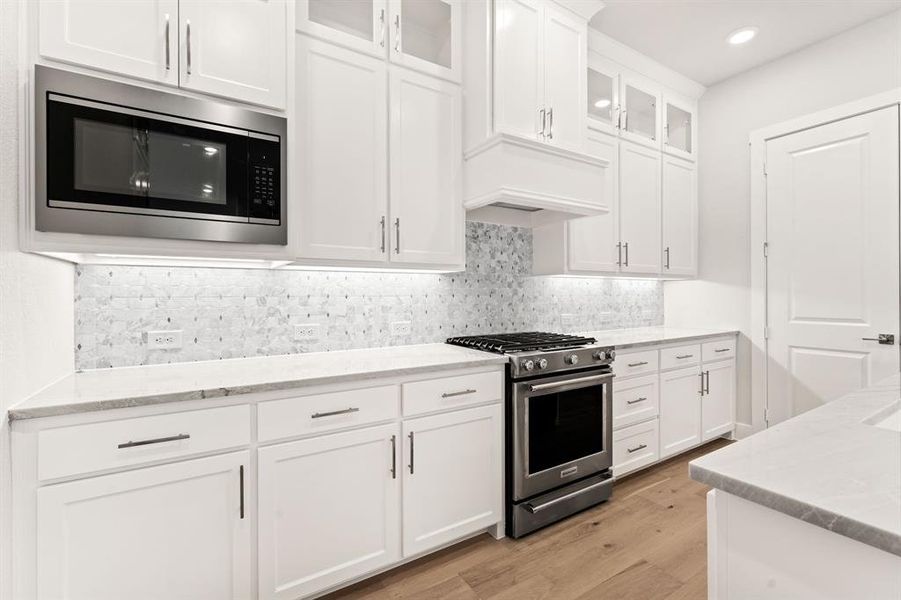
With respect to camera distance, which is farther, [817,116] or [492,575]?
[817,116]

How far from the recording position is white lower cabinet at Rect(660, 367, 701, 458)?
305cm

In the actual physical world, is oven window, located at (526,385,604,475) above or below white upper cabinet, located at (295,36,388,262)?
below

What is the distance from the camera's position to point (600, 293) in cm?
360

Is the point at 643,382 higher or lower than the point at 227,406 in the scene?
lower

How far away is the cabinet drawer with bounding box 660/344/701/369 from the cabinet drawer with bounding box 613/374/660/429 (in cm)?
16

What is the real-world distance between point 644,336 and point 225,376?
2.75m

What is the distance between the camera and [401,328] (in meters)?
2.59

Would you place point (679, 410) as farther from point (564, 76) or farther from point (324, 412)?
point (324, 412)

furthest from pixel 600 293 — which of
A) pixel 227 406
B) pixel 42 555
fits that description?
pixel 42 555

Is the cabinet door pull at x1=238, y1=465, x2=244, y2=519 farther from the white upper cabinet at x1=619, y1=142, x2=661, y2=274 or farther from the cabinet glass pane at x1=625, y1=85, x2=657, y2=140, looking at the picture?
the cabinet glass pane at x1=625, y1=85, x2=657, y2=140

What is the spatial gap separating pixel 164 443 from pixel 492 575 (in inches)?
57.0

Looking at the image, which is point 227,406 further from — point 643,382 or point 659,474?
point 659,474

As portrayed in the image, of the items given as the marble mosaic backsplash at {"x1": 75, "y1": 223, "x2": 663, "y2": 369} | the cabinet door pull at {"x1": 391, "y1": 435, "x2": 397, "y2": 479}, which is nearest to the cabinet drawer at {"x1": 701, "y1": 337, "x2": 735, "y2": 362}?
the marble mosaic backsplash at {"x1": 75, "y1": 223, "x2": 663, "y2": 369}

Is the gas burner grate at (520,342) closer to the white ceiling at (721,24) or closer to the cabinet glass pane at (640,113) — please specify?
the cabinet glass pane at (640,113)
